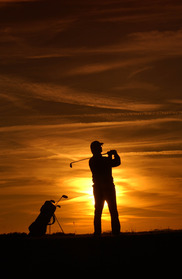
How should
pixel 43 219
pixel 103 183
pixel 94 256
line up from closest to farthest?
pixel 94 256, pixel 103 183, pixel 43 219

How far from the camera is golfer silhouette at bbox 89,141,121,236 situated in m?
20.8

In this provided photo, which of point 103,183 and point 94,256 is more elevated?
point 103,183

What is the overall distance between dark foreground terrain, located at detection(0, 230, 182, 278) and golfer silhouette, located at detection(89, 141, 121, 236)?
2194mm

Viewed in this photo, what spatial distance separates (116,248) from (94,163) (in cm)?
438

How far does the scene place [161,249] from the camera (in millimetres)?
16953

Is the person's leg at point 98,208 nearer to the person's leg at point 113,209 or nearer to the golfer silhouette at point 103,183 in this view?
the golfer silhouette at point 103,183

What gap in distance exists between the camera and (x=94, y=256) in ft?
54.3

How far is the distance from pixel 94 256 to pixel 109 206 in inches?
177

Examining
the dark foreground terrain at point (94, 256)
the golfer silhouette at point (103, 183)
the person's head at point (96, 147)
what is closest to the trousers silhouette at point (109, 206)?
the golfer silhouette at point (103, 183)

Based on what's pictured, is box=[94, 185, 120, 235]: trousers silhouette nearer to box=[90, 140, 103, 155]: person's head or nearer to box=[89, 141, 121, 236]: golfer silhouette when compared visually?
box=[89, 141, 121, 236]: golfer silhouette

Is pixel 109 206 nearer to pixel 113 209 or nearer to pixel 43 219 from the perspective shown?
pixel 113 209

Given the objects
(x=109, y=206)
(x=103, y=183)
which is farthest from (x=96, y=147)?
(x=109, y=206)

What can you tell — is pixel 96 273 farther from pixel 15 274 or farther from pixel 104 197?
pixel 104 197

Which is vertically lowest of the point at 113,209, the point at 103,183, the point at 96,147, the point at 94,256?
the point at 94,256
